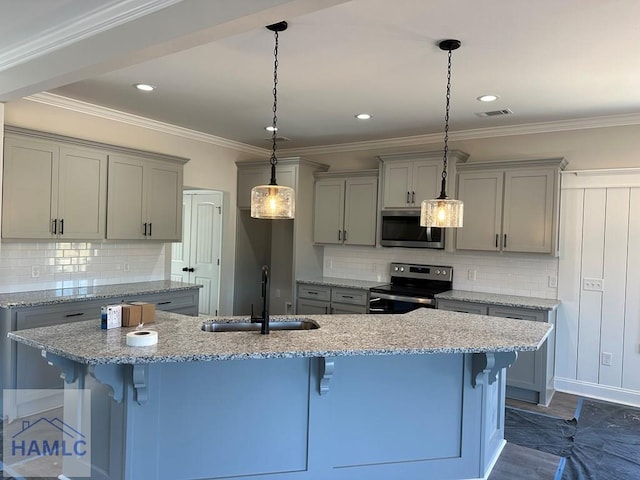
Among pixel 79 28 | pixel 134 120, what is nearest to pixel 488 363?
pixel 79 28

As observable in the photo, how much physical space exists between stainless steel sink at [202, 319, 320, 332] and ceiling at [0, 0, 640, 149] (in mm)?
1576

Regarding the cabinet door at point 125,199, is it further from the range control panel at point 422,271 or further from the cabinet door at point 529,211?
the cabinet door at point 529,211

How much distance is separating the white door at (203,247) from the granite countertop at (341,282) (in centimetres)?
132

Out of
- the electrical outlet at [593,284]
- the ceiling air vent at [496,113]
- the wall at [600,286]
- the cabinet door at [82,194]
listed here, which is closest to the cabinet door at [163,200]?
the cabinet door at [82,194]

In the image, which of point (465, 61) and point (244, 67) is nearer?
point (465, 61)

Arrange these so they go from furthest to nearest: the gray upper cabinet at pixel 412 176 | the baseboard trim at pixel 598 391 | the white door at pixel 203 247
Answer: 1. the white door at pixel 203 247
2. the gray upper cabinet at pixel 412 176
3. the baseboard trim at pixel 598 391

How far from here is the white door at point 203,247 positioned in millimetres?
6074

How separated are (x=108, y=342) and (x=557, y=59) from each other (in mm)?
3225

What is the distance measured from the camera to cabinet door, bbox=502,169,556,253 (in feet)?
14.0

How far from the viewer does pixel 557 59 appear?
2947 millimetres

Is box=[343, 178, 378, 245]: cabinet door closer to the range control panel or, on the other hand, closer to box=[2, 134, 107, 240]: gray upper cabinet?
the range control panel

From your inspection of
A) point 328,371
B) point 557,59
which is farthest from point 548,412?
point 557,59

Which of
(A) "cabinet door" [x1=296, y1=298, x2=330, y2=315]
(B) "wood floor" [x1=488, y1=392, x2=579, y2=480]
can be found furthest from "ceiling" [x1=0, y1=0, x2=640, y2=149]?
(B) "wood floor" [x1=488, y1=392, x2=579, y2=480]

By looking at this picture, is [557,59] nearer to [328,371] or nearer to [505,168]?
[505,168]
